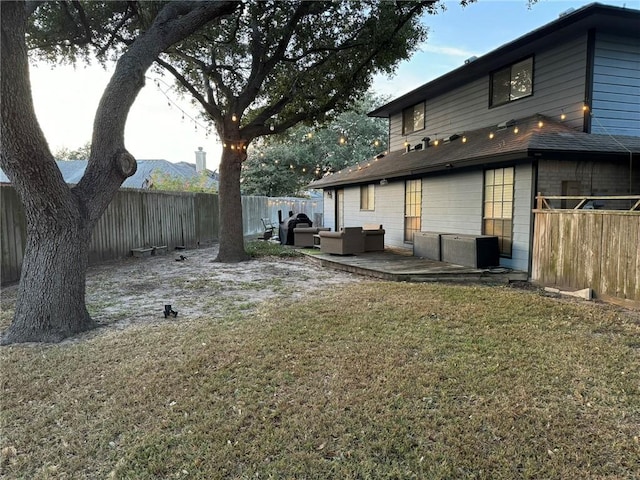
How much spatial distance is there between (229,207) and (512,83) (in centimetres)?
752

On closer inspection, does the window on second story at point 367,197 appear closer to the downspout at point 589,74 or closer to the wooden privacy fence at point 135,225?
the wooden privacy fence at point 135,225

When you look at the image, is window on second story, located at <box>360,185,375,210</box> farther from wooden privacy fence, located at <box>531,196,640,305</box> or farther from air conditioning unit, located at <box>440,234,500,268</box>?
wooden privacy fence, located at <box>531,196,640,305</box>

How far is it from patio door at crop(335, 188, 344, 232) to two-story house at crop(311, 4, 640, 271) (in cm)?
516

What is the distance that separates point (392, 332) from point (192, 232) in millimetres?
11362

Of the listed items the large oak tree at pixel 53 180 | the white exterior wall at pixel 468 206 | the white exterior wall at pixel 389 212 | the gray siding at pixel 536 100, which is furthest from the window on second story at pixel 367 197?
the large oak tree at pixel 53 180

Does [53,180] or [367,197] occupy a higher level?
[367,197]

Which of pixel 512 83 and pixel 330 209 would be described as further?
pixel 330 209

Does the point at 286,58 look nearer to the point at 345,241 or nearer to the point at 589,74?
the point at 345,241

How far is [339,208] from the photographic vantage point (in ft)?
52.4

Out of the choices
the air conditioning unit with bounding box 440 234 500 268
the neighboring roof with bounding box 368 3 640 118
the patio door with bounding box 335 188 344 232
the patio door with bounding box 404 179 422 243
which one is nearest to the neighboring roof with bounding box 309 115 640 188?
the patio door with bounding box 404 179 422 243

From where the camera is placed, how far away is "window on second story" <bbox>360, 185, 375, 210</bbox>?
13.5m

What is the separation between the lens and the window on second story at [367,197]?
13484mm

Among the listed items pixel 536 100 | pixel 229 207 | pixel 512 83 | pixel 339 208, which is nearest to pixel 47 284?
pixel 229 207

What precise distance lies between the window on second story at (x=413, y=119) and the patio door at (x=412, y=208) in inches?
84.0
